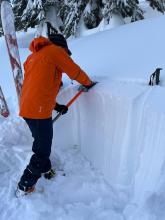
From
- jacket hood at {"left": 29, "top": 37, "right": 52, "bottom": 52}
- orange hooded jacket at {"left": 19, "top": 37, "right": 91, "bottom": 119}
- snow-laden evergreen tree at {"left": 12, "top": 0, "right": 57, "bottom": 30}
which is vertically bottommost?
snow-laden evergreen tree at {"left": 12, "top": 0, "right": 57, "bottom": 30}

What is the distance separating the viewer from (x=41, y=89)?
357 centimetres

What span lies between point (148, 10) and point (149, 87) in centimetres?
1776

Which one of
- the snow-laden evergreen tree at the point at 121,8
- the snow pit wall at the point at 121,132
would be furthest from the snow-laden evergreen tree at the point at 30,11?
the snow pit wall at the point at 121,132

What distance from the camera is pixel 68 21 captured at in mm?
13555

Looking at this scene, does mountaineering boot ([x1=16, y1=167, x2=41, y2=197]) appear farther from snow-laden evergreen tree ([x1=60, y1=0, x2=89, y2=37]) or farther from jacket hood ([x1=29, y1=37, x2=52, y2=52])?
snow-laden evergreen tree ([x1=60, y1=0, x2=89, y2=37])

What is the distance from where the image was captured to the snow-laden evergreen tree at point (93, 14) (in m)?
12.8

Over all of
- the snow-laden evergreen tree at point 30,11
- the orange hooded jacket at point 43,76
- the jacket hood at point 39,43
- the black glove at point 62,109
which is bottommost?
the snow-laden evergreen tree at point 30,11

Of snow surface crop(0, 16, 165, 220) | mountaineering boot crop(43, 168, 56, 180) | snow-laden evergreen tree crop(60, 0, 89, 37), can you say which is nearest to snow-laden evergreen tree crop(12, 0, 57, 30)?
snow-laden evergreen tree crop(60, 0, 89, 37)

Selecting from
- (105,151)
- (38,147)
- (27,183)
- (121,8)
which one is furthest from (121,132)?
(121,8)

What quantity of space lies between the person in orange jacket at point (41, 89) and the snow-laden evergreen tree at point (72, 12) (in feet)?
31.5

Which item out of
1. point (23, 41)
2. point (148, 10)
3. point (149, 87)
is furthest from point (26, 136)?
point (148, 10)

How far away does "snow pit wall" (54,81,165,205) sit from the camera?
3.29 m

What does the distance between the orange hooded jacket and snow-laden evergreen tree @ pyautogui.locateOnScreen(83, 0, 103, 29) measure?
9653mm

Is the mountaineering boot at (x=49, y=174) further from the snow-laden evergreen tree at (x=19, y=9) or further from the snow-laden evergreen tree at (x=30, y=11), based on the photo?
the snow-laden evergreen tree at (x=19, y=9)
